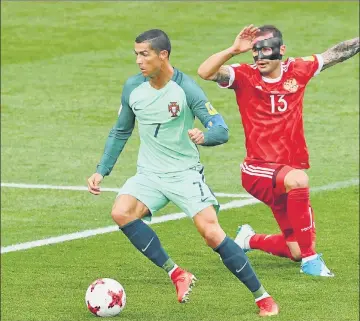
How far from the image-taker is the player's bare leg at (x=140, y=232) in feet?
42.3

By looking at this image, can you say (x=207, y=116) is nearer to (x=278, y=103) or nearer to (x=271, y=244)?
(x=278, y=103)

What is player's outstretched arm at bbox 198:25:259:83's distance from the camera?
12828 mm

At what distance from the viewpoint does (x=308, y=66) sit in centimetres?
1437

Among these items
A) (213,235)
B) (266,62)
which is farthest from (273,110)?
(213,235)

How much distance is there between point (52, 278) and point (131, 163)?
6330 mm

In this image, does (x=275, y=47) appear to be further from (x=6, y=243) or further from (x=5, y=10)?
(x=5, y=10)

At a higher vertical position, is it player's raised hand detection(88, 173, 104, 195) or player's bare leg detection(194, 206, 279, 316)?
player's raised hand detection(88, 173, 104, 195)

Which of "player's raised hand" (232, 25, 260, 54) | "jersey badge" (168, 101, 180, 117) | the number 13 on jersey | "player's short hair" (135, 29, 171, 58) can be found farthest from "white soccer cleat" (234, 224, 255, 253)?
"player's short hair" (135, 29, 171, 58)

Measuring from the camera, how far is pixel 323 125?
75.3 ft

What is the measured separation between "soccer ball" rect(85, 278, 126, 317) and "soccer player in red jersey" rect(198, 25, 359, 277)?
2.10m

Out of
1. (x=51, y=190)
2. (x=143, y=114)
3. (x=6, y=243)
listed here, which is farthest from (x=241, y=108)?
(x=51, y=190)

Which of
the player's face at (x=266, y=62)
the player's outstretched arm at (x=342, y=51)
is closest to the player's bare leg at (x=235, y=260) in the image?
the player's face at (x=266, y=62)

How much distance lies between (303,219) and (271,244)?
93cm

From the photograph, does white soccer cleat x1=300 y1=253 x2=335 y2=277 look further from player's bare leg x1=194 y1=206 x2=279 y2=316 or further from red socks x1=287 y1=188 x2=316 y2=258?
player's bare leg x1=194 y1=206 x2=279 y2=316
